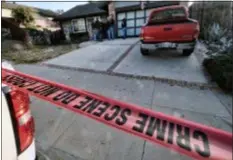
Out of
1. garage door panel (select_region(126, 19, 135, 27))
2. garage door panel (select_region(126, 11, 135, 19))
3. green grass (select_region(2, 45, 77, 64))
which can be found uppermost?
garage door panel (select_region(126, 11, 135, 19))

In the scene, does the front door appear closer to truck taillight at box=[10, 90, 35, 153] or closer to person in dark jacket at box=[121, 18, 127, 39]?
person in dark jacket at box=[121, 18, 127, 39]

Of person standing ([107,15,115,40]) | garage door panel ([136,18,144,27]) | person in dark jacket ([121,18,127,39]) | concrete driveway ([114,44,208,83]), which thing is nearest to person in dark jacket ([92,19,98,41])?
person standing ([107,15,115,40])

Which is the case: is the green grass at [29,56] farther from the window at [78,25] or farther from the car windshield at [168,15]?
the window at [78,25]

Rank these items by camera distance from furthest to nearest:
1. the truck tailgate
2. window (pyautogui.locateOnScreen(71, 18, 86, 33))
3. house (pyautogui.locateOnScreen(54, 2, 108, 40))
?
1. window (pyautogui.locateOnScreen(71, 18, 86, 33))
2. house (pyautogui.locateOnScreen(54, 2, 108, 40))
3. the truck tailgate

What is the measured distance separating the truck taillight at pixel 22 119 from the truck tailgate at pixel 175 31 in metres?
4.20

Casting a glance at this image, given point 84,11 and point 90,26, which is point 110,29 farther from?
point 84,11

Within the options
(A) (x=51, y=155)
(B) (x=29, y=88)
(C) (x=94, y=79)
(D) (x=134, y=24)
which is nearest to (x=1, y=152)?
(B) (x=29, y=88)

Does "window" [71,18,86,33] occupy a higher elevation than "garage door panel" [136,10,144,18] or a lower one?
lower

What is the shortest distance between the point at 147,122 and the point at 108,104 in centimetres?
29

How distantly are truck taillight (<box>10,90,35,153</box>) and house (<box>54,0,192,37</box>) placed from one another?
31.4 ft

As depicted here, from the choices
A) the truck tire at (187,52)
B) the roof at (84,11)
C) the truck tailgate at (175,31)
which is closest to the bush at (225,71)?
the truck tire at (187,52)

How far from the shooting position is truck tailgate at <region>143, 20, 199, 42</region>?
170 inches

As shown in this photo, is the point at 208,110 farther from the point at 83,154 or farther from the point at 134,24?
the point at 134,24

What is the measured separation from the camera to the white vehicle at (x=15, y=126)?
2.80 ft
